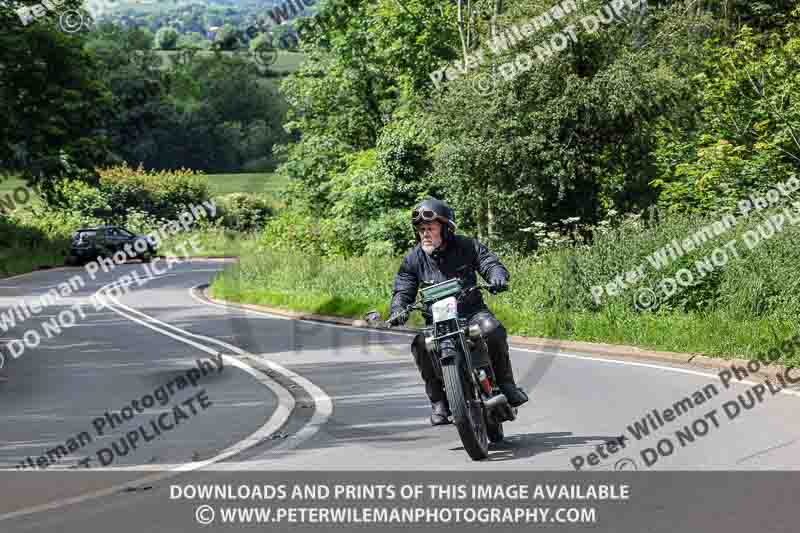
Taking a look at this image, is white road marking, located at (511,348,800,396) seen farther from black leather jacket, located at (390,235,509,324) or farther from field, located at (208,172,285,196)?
field, located at (208,172,285,196)

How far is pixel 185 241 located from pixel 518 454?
65827 mm

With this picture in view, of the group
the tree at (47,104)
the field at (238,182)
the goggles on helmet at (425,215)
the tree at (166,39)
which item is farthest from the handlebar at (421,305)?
the tree at (166,39)

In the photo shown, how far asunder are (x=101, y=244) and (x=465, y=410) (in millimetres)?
52316

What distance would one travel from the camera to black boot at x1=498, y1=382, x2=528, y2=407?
10.1 metres

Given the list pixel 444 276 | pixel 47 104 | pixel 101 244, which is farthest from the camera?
pixel 101 244

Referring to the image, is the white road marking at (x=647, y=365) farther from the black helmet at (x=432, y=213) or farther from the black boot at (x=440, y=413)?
the black helmet at (x=432, y=213)

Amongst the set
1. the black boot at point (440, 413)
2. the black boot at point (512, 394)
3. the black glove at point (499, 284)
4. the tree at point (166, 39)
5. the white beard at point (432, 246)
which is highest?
the tree at point (166, 39)

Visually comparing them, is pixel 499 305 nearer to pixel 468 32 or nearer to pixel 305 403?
pixel 305 403

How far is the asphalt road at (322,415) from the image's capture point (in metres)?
9.53

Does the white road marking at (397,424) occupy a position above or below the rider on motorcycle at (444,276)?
below

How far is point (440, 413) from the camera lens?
1015 cm

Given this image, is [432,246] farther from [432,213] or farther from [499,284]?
[499,284]

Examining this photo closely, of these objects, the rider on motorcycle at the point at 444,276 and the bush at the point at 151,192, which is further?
the bush at the point at 151,192

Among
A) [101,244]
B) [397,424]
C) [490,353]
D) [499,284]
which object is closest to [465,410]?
[490,353]
